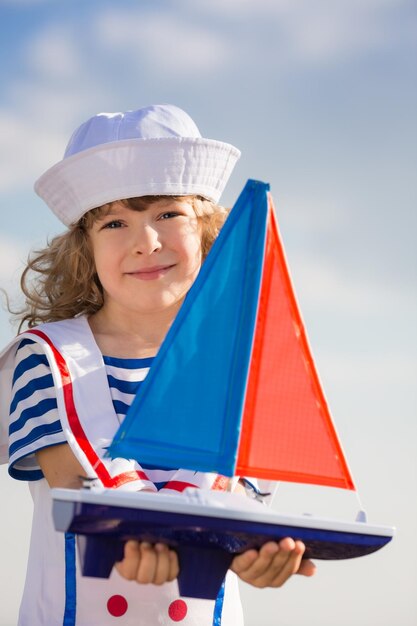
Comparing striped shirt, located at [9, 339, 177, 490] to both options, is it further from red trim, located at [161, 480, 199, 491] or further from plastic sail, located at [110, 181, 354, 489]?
plastic sail, located at [110, 181, 354, 489]

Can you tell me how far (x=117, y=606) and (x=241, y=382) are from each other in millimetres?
824

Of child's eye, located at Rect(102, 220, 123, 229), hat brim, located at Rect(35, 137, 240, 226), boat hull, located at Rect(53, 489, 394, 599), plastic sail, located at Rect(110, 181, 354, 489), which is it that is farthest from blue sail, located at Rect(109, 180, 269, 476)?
child's eye, located at Rect(102, 220, 123, 229)

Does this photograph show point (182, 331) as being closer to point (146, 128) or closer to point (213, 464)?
point (213, 464)

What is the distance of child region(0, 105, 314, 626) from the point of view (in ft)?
8.00

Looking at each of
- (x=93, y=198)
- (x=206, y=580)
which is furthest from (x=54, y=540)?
→ (x=93, y=198)

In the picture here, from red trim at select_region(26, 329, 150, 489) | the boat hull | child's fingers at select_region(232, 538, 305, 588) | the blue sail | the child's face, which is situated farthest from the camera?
the child's face

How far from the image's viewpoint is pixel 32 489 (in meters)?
2.75

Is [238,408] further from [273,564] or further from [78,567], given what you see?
[78,567]

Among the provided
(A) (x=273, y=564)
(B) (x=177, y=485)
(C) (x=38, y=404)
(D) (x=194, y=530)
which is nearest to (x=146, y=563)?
(D) (x=194, y=530)

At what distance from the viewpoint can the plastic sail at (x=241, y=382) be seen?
75.7 inches

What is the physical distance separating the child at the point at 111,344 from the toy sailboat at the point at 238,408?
0.51 m

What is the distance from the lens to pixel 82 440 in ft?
8.02

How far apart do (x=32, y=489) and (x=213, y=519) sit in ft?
3.84

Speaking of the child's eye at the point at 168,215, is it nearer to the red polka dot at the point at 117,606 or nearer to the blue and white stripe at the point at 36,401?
the blue and white stripe at the point at 36,401
